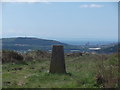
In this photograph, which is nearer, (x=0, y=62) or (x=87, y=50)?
(x=0, y=62)

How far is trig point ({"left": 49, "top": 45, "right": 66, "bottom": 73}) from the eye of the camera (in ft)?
50.1

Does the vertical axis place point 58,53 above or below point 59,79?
above

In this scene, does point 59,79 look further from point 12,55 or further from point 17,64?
point 12,55

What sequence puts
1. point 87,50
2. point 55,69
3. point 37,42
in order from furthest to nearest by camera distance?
point 37,42, point 87,50, point 55,69

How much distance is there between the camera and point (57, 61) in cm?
1538

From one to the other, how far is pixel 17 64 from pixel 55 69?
543 cm

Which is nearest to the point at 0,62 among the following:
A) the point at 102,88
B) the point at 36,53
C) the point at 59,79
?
the point at 36,53

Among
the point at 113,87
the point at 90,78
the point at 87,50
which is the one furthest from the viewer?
the point at 87,50

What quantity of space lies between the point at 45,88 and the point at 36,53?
1568cm

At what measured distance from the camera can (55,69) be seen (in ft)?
50.0

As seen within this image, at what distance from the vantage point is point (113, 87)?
10.8 meters

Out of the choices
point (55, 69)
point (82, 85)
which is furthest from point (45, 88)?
point (55, 69)

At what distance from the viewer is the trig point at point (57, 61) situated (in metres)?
15.3

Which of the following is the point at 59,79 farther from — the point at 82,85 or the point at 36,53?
the point at 36,53
